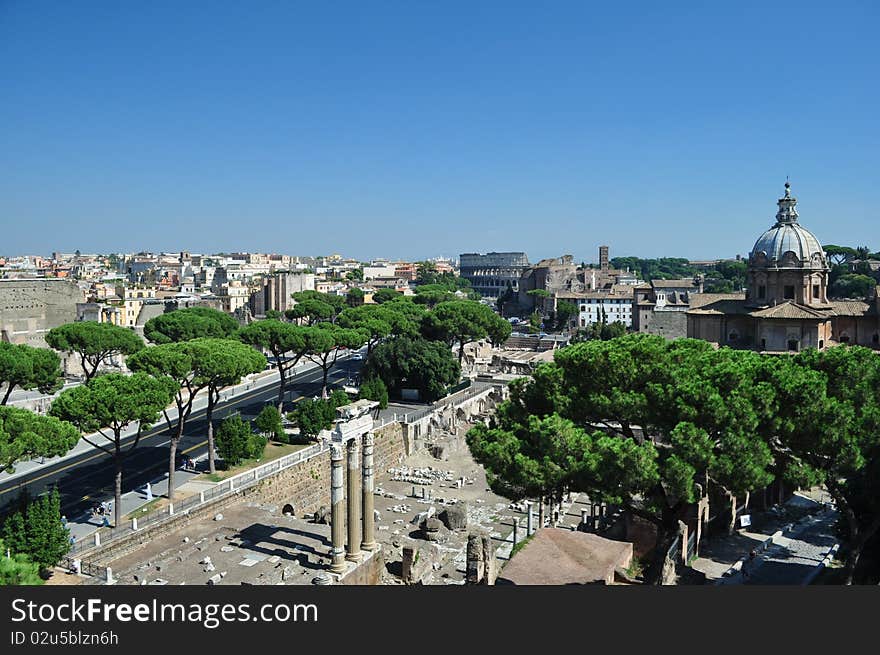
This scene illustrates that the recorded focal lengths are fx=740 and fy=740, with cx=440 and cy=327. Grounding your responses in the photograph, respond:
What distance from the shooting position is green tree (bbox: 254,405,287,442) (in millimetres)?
30344

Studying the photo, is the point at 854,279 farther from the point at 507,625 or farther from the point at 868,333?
the point at 507,625

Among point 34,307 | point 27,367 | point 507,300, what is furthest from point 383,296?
point 27,367

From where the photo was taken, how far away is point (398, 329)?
5125 centimetres

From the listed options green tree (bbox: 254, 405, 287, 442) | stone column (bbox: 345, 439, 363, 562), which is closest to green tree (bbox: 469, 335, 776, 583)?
stone column (bbox: 345, 439, 363, 562)

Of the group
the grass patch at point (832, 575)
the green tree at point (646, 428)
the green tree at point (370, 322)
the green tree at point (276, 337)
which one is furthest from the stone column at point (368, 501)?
the green tree at point (370, 322)

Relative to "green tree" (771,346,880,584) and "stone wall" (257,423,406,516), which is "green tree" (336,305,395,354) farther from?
"green tree" (771,346,880,584)

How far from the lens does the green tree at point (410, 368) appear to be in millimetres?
41375

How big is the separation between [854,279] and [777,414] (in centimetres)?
7578

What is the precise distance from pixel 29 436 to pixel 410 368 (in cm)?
2530

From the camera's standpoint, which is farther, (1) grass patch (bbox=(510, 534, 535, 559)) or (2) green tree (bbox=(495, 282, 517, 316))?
(2) green tree (bbox=(495, 282, 517, 316))

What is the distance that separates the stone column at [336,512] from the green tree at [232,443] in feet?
30.8

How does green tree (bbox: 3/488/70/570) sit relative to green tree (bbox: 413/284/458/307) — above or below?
below

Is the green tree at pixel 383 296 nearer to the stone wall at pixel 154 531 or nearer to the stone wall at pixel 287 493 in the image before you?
the stone wall at pixel 287 493

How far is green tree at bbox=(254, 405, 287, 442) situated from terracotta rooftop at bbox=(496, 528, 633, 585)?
13964mm
